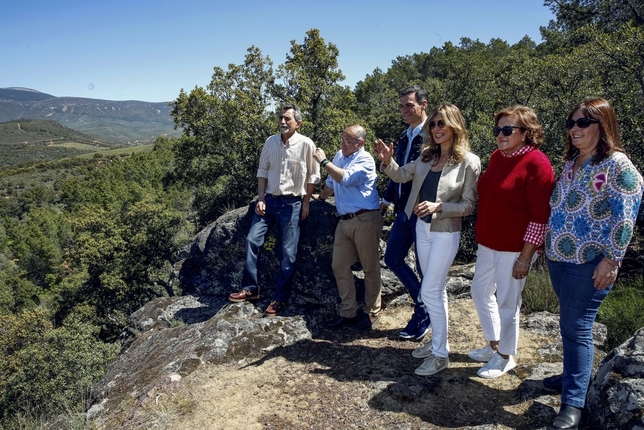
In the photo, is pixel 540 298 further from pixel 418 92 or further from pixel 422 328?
pixel 418 92

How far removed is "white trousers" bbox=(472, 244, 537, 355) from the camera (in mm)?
3418

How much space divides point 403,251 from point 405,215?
41 cm

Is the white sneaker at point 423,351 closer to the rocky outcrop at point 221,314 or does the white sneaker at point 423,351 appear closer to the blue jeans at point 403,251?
the blue jeans at point 403,251

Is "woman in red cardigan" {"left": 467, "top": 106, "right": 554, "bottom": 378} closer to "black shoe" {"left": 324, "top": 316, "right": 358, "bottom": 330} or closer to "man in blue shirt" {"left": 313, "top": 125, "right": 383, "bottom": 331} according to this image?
"man in blue shirt" {"left": 313, "top": 125, "right": 383, "bottom": 331}

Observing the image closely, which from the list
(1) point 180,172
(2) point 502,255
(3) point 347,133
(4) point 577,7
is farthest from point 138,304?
(4) point 577,7

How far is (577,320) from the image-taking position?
9.50 ft

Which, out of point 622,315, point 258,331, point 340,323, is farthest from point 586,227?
point 258,331

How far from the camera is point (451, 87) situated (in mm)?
22703

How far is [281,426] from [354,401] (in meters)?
0.66

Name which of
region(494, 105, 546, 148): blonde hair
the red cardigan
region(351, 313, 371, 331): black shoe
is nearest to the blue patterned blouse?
the red cardigan

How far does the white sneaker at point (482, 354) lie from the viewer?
4082 mm

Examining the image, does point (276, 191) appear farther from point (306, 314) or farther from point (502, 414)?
point (502, 414)

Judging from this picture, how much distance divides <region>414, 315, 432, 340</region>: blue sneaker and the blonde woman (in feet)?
2.34

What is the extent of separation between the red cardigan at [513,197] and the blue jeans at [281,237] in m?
2.34
